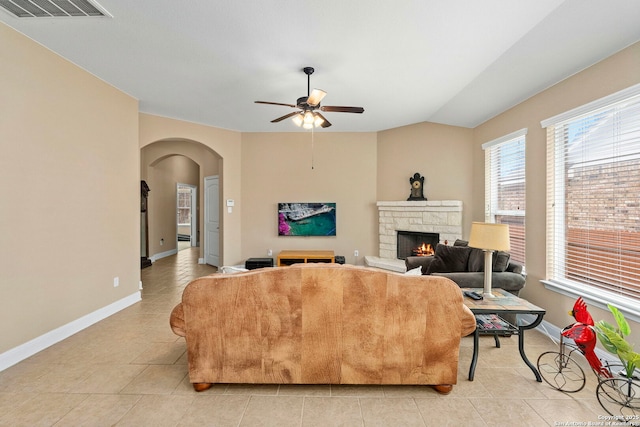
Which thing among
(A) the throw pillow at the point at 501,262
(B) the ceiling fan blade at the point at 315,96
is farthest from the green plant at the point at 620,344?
(B) the ceiling fan blade at the point at 315,96

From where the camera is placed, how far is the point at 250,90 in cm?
384

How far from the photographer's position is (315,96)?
2.92 metres

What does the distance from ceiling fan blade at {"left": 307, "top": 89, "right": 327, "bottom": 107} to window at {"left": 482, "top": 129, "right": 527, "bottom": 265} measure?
8.57ft

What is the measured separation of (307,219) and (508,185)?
3414 mm

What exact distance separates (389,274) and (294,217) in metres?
4.05

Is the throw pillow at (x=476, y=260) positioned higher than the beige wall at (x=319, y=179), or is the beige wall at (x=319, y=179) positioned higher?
the beige wall at (x=319, y=179)

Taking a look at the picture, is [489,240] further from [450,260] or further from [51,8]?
[51,8]

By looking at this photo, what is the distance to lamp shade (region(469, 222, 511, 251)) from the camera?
98.3 inches

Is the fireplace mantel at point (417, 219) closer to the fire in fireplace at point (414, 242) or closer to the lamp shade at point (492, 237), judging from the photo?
the fire in fireplace at point (414, 242)

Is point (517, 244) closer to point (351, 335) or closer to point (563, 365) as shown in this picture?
point (563, 365)

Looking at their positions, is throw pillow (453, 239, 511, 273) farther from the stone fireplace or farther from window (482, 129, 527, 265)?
the stone fireplace

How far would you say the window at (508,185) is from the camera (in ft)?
12.7

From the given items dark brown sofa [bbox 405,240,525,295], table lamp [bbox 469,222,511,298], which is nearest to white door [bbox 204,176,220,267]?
dark brown sofa [bbox 405,240,525,295]

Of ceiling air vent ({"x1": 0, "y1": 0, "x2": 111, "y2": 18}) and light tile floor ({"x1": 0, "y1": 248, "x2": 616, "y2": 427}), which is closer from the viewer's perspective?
light tile floor ({"x1": 0, "y1": 248, "x2": 616, "y2": 427})
